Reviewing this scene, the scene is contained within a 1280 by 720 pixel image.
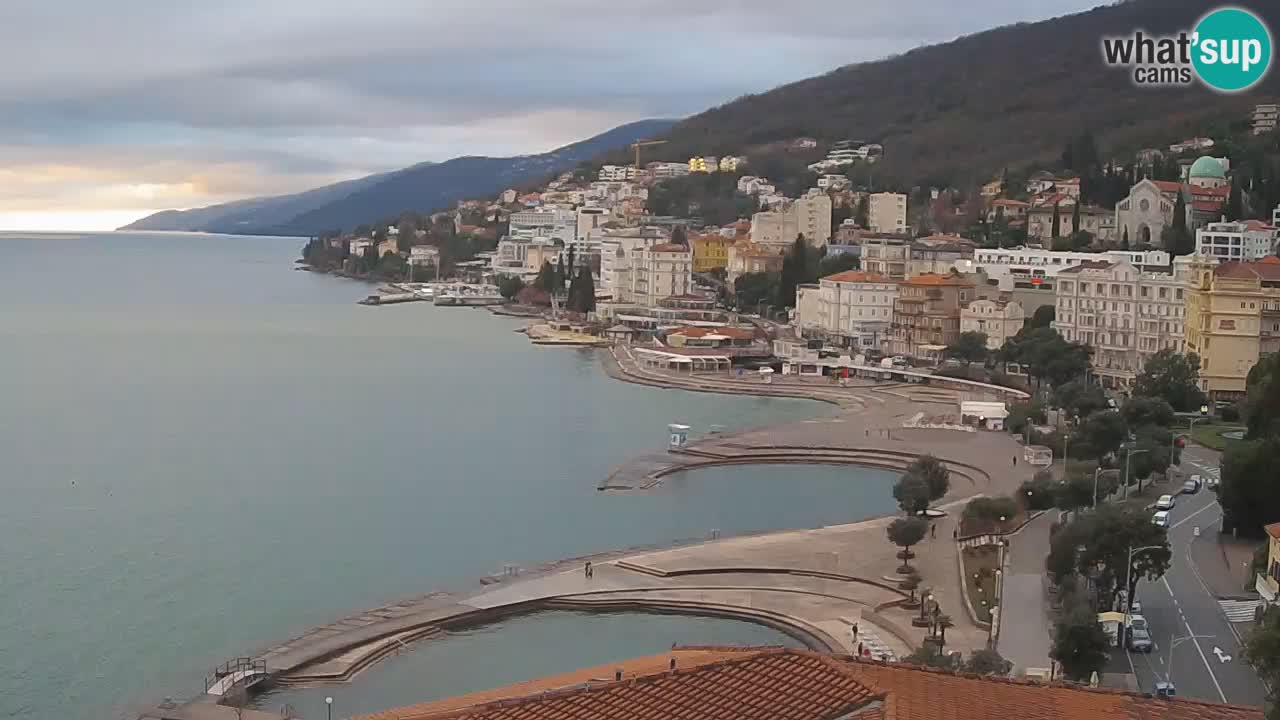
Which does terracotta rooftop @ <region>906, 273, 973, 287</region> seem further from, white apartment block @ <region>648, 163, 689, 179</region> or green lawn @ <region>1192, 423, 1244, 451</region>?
white apartment block @ <region>648, 163, 689, 179</region>

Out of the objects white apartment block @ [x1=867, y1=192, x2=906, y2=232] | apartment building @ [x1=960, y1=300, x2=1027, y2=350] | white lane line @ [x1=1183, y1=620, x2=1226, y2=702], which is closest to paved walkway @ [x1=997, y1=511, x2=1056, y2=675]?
white lane line @ [x1=1183, y1=620, x2=1226, y2=702]

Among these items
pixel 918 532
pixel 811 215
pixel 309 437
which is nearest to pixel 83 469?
pixel 309 437

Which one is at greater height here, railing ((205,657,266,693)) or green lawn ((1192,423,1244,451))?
green lawn ((1192,423,1244,451))

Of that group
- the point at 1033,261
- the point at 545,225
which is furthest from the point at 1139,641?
the point at 545,225

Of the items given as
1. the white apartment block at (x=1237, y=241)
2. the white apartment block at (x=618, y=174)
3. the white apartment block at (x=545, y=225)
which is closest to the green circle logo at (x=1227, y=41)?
the white apartment block at (x=1237, y=241)

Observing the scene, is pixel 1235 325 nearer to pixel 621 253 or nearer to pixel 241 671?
pixel 241 671

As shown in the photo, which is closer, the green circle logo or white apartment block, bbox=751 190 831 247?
the green circle logo
